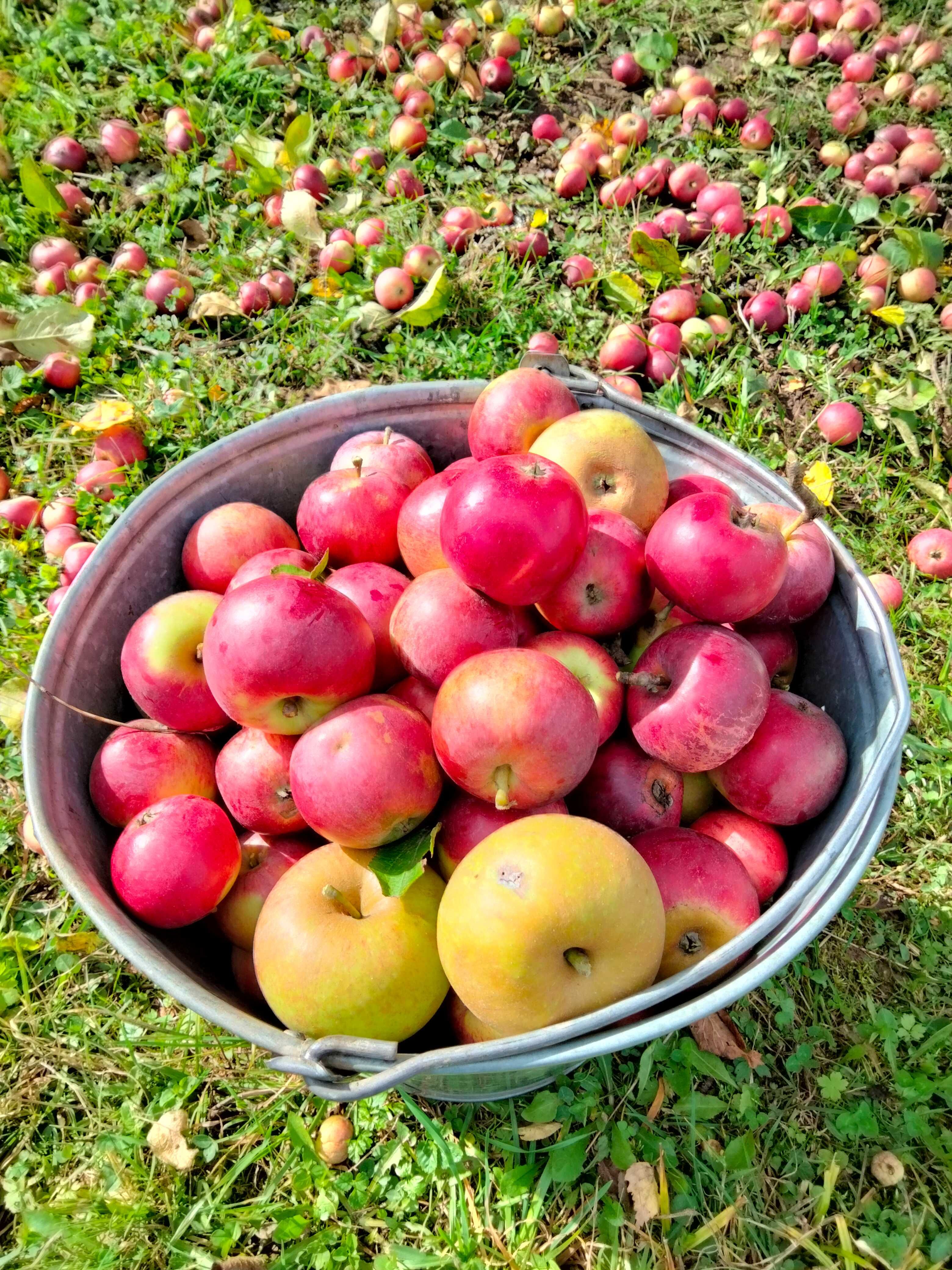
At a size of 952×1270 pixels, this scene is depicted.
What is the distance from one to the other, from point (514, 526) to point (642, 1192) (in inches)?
67.1

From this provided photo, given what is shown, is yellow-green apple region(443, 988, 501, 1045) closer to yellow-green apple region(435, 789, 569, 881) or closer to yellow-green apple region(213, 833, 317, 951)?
yellow-green apple region(435, 789, 569, 881)

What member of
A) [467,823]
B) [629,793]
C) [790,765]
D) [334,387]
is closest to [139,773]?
[467,823]

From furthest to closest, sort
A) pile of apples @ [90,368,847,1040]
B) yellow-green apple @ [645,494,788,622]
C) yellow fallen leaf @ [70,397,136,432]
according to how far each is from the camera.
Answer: yellow fallen leaf @ [70,397,136,432] < yellow-green apple @ [645,494,788,622] < pile of apples @ [90,368,847,1040]

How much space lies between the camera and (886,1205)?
2.11 meters

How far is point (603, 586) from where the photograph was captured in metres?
1.90

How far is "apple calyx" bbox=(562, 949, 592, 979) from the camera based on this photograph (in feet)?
4.65

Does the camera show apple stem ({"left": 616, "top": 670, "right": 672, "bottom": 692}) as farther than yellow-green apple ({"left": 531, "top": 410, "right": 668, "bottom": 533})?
No

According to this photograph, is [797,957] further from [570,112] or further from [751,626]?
[570,112]

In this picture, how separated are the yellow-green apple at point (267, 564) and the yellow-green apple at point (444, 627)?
0.84 feet

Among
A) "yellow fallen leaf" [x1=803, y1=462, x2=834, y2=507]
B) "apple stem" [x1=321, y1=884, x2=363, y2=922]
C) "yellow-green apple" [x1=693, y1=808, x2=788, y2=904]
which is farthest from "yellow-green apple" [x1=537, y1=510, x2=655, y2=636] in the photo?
"yellow fallen leaf" [x1=803, y1=462, x2=834, y2=507]

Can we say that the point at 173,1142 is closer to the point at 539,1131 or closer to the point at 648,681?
the point at 539,1131

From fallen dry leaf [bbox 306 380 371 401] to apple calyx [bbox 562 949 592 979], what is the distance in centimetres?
241

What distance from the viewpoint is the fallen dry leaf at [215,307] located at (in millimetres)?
3510

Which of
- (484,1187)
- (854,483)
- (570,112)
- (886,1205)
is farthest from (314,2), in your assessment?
(886,1205)
